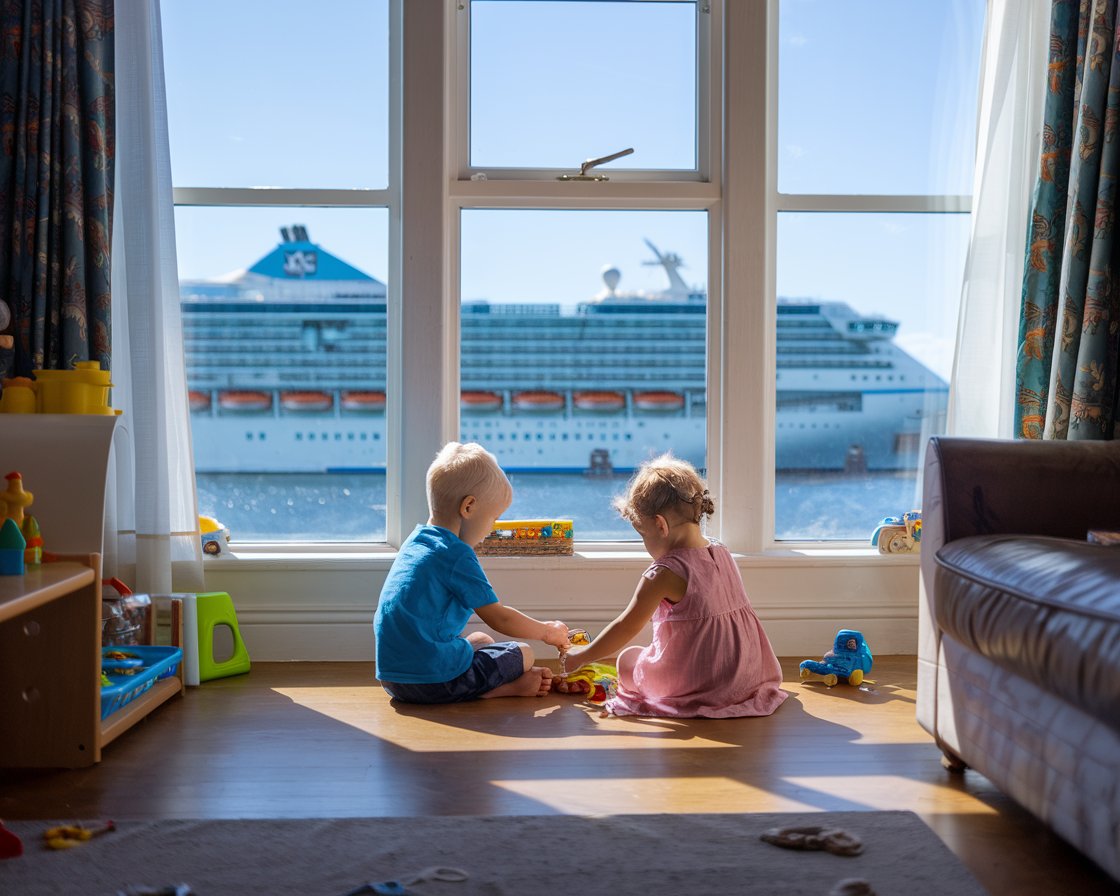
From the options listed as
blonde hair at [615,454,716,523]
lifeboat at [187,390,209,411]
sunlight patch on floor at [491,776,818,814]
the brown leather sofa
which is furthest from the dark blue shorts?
lifeboat at [187,390,209,411]

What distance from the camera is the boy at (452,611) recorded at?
2496 millimetres

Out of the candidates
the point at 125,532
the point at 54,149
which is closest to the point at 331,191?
the point at 54,149

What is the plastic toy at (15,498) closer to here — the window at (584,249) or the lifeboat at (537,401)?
the window at (584,249)

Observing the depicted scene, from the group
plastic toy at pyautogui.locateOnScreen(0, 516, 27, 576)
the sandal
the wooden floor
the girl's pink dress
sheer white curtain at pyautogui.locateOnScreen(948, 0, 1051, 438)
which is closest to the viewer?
the sandal

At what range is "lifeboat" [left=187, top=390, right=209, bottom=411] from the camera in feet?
10.4

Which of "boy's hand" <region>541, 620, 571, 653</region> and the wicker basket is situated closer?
"boy's hand" <region>541, 620, 571, 653</region>

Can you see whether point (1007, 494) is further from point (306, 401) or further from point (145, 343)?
point (145, 343)

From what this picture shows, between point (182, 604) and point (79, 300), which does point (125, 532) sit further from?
point (79, 300)

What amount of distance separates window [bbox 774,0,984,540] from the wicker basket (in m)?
0.67

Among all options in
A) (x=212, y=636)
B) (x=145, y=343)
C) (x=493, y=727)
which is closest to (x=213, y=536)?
(x=212, y=636)

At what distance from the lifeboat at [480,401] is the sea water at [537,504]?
0.74 feet

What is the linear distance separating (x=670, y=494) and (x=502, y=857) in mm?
1165

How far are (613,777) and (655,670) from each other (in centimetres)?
57

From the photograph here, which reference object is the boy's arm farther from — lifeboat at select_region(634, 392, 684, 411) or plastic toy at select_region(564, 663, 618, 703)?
lifeboat at select_region(634, 392, 684, 411)
